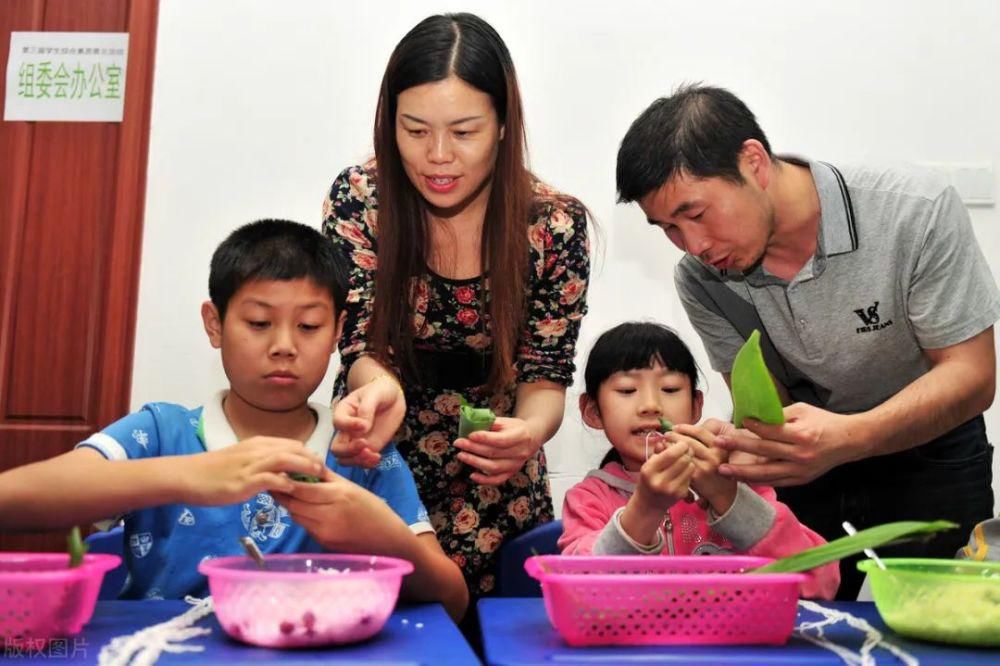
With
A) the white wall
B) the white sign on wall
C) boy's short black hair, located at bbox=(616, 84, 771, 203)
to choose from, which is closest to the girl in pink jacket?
boy's short black hair, located at bbox=(616, 84, 771, 203)

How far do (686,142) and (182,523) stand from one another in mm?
911

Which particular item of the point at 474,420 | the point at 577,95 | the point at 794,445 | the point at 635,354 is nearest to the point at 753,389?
the point at 794,445

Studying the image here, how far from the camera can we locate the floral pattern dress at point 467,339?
5.54 ft

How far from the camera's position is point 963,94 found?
269cm

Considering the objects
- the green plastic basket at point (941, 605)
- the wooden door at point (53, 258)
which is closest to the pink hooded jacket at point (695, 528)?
the green plastic basket at point (941, 605)

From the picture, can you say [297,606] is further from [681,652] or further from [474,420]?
[474,420]

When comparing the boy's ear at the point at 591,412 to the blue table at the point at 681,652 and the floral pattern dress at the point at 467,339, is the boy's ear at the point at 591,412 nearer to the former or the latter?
Result: the floral pattern dress at the point at 467,339

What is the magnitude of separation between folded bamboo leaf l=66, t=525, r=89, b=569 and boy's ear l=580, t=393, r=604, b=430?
41.3 inches

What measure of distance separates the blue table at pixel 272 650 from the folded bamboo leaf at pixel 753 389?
473 millimetres

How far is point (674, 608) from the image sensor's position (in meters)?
0.95

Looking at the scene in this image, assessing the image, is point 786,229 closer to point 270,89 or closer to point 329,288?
point 329,288

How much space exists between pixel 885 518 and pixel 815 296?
1.42 ft

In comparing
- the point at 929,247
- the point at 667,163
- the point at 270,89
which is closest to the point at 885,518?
the point at 929,247

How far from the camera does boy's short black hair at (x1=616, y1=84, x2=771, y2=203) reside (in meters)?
1.49
